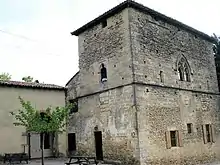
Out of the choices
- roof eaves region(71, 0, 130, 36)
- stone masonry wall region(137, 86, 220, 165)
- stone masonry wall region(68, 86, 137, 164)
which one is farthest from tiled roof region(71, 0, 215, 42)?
stone masonry wall region(68, 86, 137, 164)

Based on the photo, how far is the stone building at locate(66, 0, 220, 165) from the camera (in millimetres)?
14836

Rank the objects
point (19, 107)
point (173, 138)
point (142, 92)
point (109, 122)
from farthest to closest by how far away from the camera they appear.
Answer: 1. point (19, 107)
2. point (173, 138)
3. point (109, 122)
4. point (142, 92)

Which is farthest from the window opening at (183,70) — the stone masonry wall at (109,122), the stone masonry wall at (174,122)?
the stone masonry wall at (109,122)

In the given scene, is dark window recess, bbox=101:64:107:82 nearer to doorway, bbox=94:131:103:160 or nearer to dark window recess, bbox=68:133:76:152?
doorway, bbox=94:131:103:160

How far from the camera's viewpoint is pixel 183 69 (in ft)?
60.2

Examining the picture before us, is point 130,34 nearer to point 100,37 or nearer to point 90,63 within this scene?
point 100,37

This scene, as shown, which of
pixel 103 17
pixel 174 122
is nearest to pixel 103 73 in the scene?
pixel 103 17

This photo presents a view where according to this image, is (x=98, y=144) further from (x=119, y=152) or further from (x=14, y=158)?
(x=14, y=158)

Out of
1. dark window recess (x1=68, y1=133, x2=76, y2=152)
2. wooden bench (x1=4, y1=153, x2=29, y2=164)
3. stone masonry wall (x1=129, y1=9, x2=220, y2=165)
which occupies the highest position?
stone masonry wall (x1=129, y1=9, x2=220, y2=165)

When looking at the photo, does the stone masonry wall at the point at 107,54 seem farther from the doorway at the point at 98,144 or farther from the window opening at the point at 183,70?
the window opening at the point at 183,70

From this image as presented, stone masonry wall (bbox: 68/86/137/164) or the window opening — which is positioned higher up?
the window opening

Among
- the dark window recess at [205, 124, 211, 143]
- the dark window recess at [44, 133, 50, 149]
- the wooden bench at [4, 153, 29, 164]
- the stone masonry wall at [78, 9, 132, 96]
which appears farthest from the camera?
the dark window recess at [44, 133, 50, 149]

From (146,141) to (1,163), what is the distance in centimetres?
838

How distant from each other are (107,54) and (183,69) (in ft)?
18.0
